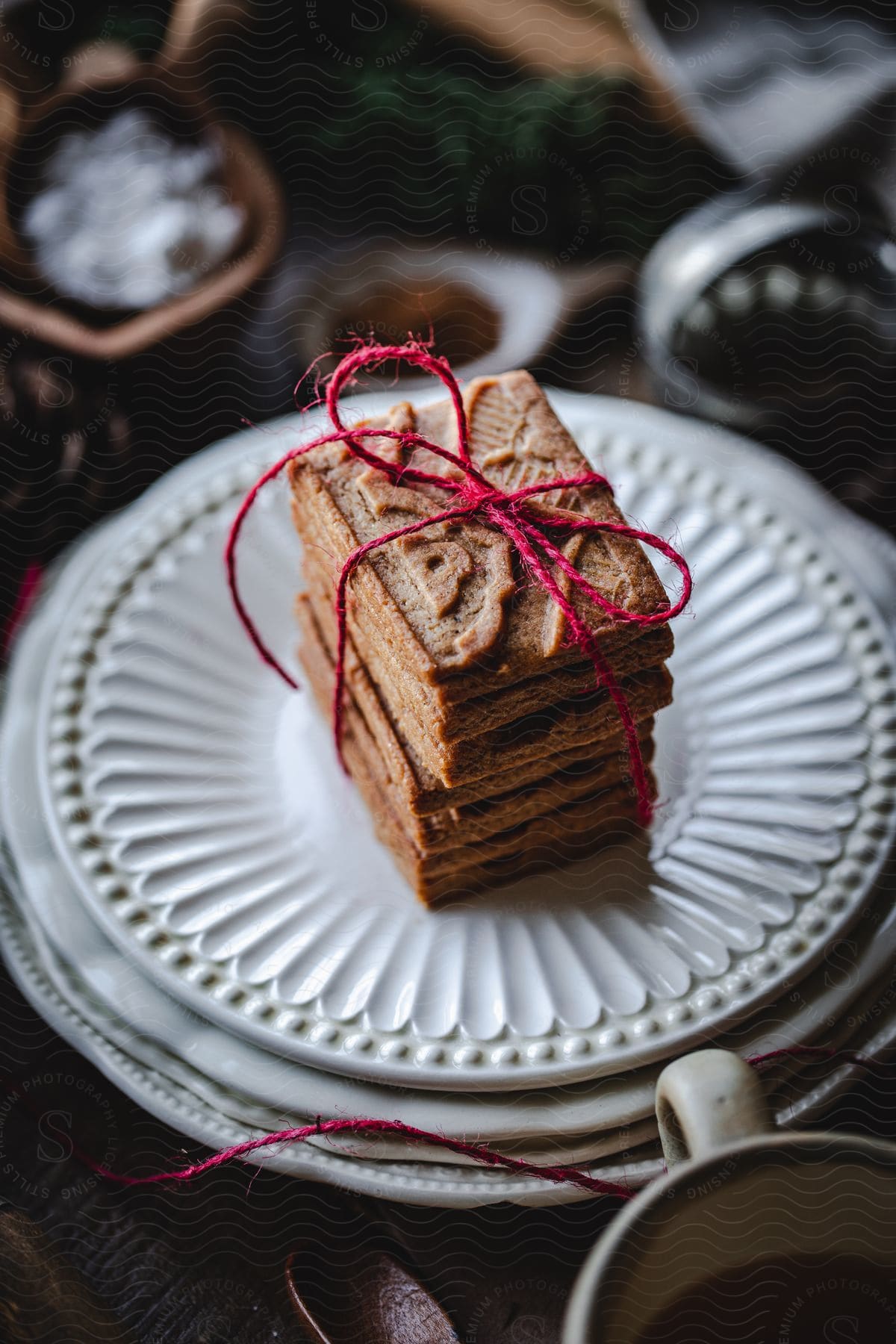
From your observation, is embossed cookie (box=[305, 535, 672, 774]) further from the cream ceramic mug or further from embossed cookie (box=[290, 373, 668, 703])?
the cream ceramic mug

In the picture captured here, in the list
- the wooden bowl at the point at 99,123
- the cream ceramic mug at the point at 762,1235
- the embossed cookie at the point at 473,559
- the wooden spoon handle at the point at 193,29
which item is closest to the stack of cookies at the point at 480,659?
the embossed cookie at the point at 473,559

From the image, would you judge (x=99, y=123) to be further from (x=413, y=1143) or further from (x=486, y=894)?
(x=413, y=1143)

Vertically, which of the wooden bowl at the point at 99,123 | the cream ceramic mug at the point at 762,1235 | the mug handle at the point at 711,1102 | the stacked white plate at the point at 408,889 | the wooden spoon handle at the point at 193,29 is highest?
the wooden spoon handle at the point at 193,29

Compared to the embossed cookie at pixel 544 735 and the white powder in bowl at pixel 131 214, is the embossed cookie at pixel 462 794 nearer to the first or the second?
the embossed cookie at pixel 544 735

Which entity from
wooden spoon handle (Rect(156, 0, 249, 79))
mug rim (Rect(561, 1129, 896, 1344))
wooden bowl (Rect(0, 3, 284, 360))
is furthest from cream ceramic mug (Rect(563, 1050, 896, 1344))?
wooden spoon handle (Rect(156, 0, 249, 79))

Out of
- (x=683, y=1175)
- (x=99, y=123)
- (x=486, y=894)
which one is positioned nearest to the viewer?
(x=683, y=1175)

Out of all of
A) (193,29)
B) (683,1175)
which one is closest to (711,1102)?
(683,1175)
